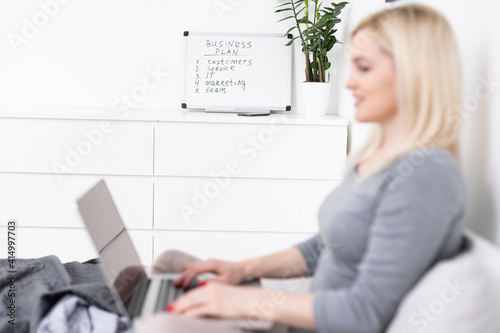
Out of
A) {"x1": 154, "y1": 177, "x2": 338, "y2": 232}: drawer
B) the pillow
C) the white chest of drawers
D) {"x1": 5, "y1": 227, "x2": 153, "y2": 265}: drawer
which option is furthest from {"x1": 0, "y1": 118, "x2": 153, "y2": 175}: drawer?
the pillow

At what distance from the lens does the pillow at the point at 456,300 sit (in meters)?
1.08

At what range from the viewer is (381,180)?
3.95ft

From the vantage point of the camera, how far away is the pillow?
1083 millimetres

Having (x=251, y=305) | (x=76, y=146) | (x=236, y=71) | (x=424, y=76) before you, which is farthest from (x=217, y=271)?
(x=236, y=71)

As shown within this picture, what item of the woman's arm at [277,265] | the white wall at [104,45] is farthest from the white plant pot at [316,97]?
the woman's arm at [277,265]

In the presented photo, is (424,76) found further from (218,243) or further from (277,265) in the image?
(218,243)

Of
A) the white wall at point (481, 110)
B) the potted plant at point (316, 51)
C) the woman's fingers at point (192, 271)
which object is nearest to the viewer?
the white wall at point (481, 110)

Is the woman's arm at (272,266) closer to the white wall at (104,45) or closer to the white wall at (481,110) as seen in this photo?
the white wall at (481,110)

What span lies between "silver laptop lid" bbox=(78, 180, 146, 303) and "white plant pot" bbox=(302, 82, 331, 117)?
1.69m

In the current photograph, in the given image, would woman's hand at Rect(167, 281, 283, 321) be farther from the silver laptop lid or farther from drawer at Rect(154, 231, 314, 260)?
drawer at Rect(154, 231, 314, 260)

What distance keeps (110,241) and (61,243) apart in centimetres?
157

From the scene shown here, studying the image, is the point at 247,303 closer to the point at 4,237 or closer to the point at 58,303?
the point at 58,303

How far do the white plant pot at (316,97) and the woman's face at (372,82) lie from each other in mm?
1771

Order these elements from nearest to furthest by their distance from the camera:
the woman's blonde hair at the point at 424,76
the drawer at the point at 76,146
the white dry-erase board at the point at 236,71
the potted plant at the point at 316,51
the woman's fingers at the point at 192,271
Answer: the woman's blonde hair at the point at 424,76 → the woman's fingers at the point at 192,271 → the drawer at the point at 76,146 → the potted plant at the point at 316,51 → the white dry-erase board at the point at 236,71
